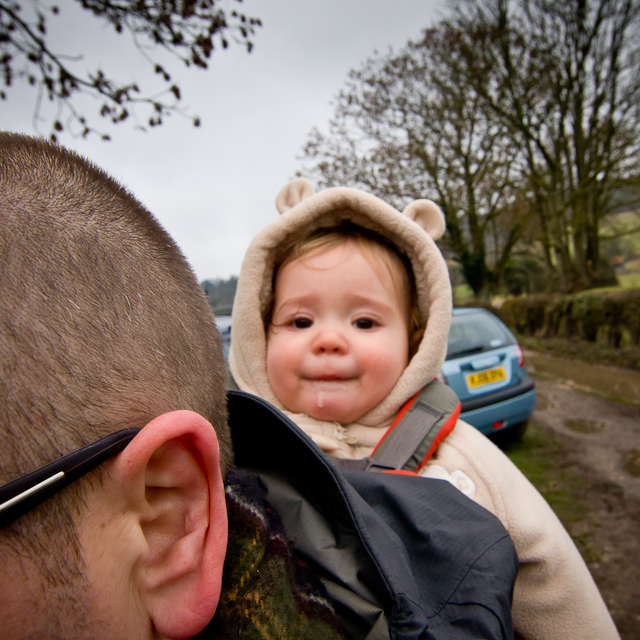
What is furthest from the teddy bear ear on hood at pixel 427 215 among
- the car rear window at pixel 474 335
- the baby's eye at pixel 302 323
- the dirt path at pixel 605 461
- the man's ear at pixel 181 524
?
the car rear window at pixel 474 335

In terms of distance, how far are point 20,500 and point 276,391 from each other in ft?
3.66

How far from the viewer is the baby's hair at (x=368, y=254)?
1.60 m

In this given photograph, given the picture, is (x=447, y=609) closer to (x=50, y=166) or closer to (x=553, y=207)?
(x=50, y=166)

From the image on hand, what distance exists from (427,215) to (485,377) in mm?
3226

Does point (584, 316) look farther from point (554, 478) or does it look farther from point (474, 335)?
point (554, 478)

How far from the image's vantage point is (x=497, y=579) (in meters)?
0.89

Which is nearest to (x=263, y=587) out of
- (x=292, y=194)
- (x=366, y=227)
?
(x=366, y=227)

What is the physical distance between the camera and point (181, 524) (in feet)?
2.14

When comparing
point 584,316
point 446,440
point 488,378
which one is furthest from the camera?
point 584,316

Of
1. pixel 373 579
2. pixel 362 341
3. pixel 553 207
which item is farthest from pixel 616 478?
pixel 553 207

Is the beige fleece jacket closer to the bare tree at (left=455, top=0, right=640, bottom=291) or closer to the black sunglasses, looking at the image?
the black sunglasses

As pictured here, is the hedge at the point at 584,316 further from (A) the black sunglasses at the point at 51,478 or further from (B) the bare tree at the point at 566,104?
(A) the black sunglasses at the point at 51,478

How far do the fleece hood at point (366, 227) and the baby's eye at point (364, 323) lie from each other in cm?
21

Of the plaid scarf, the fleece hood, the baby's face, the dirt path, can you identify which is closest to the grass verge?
the dirt path
